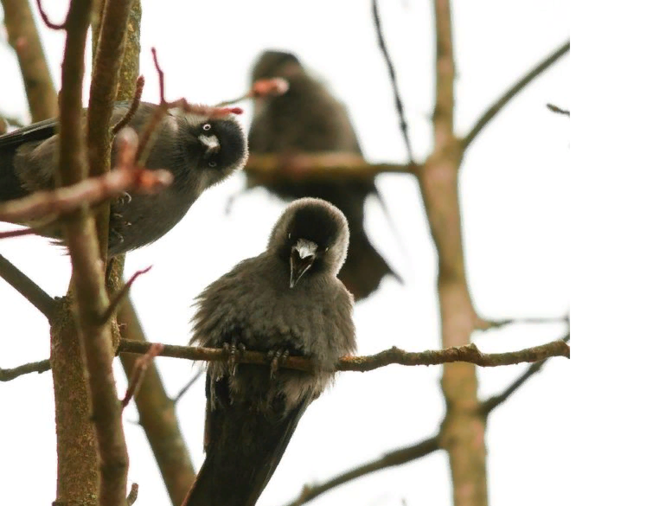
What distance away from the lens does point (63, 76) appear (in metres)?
2.31

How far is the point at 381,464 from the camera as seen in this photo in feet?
16.0

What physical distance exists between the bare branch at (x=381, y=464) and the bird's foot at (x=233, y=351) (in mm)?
732

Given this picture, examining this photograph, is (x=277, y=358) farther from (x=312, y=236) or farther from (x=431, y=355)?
(x=431, y=355)

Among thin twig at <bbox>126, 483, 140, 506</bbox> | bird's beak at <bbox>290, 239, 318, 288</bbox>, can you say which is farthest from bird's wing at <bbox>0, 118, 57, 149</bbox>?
thin twig at <bbox>126, 483, 140, 506</bbox>

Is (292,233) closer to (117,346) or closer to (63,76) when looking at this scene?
(117,346)

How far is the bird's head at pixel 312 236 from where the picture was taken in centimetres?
523

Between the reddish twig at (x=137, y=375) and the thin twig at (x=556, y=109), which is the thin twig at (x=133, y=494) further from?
the thin twig at (x=556, y=109)

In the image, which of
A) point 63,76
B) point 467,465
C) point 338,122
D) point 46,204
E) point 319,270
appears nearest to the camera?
point 46,204

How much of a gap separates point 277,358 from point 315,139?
12.4 feet

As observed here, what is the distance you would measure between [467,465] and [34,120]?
2.92m

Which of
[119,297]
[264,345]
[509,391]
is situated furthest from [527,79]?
[119,297]

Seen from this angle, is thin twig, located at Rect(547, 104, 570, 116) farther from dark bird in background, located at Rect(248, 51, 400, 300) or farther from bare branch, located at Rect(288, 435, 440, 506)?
dark bird in background, located at Rect(248, 51, 400, 300)

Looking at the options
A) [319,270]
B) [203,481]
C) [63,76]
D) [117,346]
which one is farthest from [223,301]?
[63,76]

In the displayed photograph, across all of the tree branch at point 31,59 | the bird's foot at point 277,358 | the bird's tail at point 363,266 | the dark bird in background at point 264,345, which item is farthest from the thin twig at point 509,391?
the bird's tail at point 363,266
